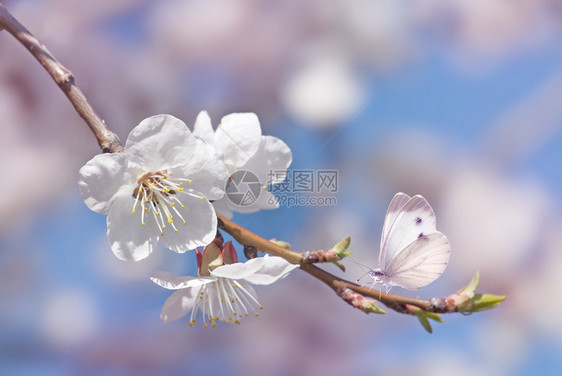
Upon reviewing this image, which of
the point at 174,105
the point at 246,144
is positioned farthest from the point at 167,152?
the point at 174,105

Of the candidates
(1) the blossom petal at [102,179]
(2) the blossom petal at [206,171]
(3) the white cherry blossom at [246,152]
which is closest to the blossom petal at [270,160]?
(3) the white cherry blossom at [246,152]

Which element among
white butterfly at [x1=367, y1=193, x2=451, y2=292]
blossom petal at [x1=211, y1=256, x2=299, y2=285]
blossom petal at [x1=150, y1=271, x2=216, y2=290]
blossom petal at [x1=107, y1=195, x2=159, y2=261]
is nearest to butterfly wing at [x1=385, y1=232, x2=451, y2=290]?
white butterfly at [x1=367, y1=193, x2=451, y2=292]

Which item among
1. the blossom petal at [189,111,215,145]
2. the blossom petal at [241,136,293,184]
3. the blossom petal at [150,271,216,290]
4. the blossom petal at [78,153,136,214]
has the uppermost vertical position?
the blossom petal at [189,111,215,145]

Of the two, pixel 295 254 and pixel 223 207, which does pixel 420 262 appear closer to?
pixel 295 254

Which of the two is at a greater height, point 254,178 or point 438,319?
point 254,178

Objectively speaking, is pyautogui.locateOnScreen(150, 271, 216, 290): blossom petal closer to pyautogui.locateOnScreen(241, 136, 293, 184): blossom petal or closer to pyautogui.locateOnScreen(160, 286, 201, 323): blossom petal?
pyautogui.locateOnScreen(160, 286, 201, 323): blossom petal

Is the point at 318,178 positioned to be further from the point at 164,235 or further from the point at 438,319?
the point at 438,319
